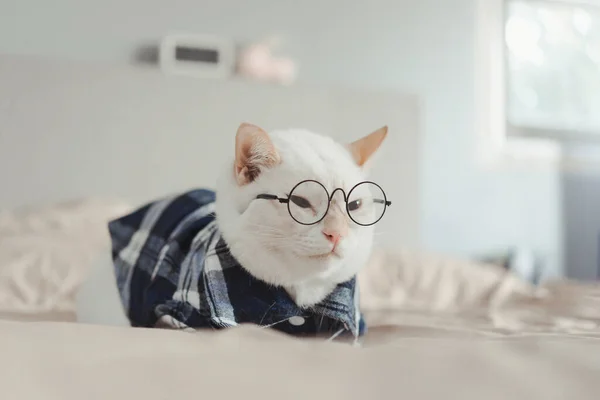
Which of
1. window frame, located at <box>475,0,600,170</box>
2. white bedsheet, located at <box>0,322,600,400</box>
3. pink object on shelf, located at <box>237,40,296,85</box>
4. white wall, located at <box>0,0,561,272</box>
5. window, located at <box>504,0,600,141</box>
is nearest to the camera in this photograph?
white bedsheet, located at <box>0,322,600,400</box>

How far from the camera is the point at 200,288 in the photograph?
0.53 metres

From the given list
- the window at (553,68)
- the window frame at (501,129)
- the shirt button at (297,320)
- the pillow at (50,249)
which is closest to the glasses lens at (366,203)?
the shirt button at (297,320)

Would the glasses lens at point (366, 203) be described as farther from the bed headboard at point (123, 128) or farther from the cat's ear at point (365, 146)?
the bed headboard at point (123, 128)

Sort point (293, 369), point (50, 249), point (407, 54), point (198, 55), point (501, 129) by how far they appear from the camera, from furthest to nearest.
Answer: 1. point (501, 129)
2. point (407, 54)
3. point (198, 55)
4. point (50, 249)
5. point (293, 369)

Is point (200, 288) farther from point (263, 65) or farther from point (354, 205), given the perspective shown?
point (263, 65)

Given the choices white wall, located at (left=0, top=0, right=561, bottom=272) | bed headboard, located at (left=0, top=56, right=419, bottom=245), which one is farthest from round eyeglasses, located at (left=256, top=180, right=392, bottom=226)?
white wall, located at (left=0, top=0, right=561, bottom=272)

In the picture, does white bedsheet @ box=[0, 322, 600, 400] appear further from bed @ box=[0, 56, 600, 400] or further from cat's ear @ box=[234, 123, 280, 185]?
cat's ear @ box=[234, 123, 280, 185]

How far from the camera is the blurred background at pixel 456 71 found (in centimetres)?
165

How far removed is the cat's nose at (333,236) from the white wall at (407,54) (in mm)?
1044

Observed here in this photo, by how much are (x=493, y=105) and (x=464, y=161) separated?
221 mm

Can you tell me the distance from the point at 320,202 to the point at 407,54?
1618 mm

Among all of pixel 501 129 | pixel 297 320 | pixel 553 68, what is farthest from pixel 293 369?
pixel 553 68

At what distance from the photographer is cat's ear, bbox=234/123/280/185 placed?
0.45 meters

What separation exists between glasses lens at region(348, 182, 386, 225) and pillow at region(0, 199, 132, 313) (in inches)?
22.3
